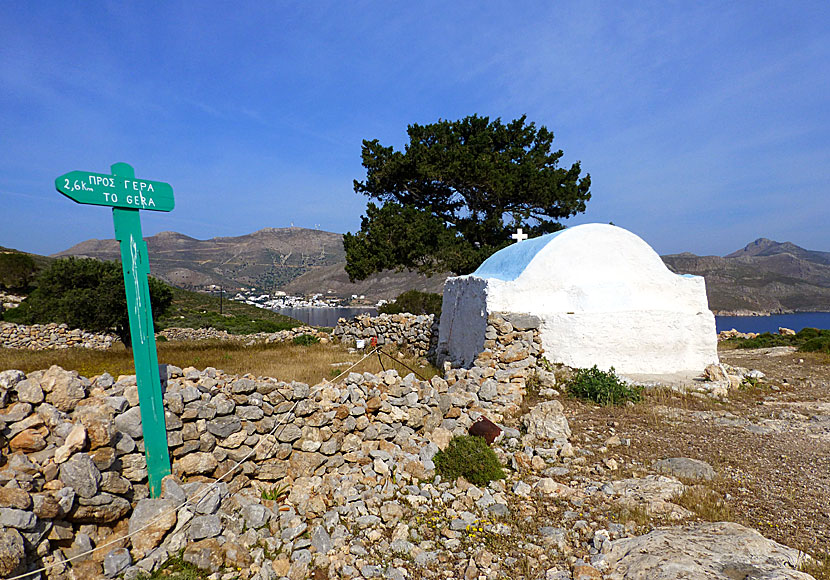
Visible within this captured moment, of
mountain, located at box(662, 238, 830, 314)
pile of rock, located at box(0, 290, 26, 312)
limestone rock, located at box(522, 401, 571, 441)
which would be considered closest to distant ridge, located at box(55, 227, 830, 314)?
mountain, located at box(662, 238, 830, 314)

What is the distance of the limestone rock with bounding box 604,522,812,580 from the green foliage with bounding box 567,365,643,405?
4.37m

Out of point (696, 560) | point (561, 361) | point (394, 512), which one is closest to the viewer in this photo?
point (696, 560)

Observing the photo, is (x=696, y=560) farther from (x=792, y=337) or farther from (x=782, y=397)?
(x=792, y=337)

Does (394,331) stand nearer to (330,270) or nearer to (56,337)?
(56,337)

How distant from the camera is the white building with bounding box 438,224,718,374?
10094 millimetres

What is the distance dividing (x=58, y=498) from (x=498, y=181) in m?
19.4

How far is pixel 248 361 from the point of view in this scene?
11070 mm

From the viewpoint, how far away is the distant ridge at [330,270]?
53.8 meters

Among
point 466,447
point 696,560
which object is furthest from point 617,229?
point 696,560

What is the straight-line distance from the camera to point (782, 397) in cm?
902

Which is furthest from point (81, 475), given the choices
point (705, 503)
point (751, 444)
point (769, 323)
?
point (769, 323)

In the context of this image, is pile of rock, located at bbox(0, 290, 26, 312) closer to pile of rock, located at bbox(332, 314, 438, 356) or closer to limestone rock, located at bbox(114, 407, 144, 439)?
pile of rock, located at bbox(332, 314, 438, 356)

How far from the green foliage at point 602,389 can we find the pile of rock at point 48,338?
18.1m

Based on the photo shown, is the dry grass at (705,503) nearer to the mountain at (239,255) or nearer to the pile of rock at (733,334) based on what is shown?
the pile of rock at (733,334)
